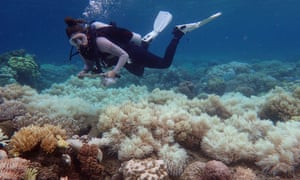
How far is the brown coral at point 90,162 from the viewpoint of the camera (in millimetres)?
3414

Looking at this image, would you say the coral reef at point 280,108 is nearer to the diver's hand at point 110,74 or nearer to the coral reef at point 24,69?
the diver's hand at point 110,74

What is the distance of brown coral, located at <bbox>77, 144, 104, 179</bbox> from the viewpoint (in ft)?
11.2

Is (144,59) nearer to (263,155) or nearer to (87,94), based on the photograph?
(87,94)

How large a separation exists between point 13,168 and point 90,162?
104 centimetres

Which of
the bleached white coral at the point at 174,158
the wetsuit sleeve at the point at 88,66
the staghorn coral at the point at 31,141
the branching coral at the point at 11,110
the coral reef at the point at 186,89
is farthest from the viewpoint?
the coral reef at the point at 186,89

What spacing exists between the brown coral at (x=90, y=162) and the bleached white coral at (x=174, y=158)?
1.06 metres

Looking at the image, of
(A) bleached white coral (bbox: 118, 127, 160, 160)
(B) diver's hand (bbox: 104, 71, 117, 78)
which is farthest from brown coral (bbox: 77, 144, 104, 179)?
(B) diver's hand (bbox: 104, 71, 117, 78)

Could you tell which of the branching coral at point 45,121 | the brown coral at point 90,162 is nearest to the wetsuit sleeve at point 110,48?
the branching coral at point 45,121

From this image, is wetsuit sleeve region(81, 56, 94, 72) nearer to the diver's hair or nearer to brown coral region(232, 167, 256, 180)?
the diver's hair

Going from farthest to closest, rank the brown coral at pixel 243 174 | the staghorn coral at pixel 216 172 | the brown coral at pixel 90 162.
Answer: the brown coral at pixel 243 174, the brown coral at pixel 90 162, the staghorn coral at pixel 216 172

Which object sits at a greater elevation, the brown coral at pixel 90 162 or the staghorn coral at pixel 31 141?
the staghorn coral at pixel 31 141

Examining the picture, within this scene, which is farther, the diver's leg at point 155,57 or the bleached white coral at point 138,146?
the diver's leg at point 155,57

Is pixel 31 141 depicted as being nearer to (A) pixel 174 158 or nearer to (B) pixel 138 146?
(B) pixel 138 146

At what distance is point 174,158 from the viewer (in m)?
3.77
